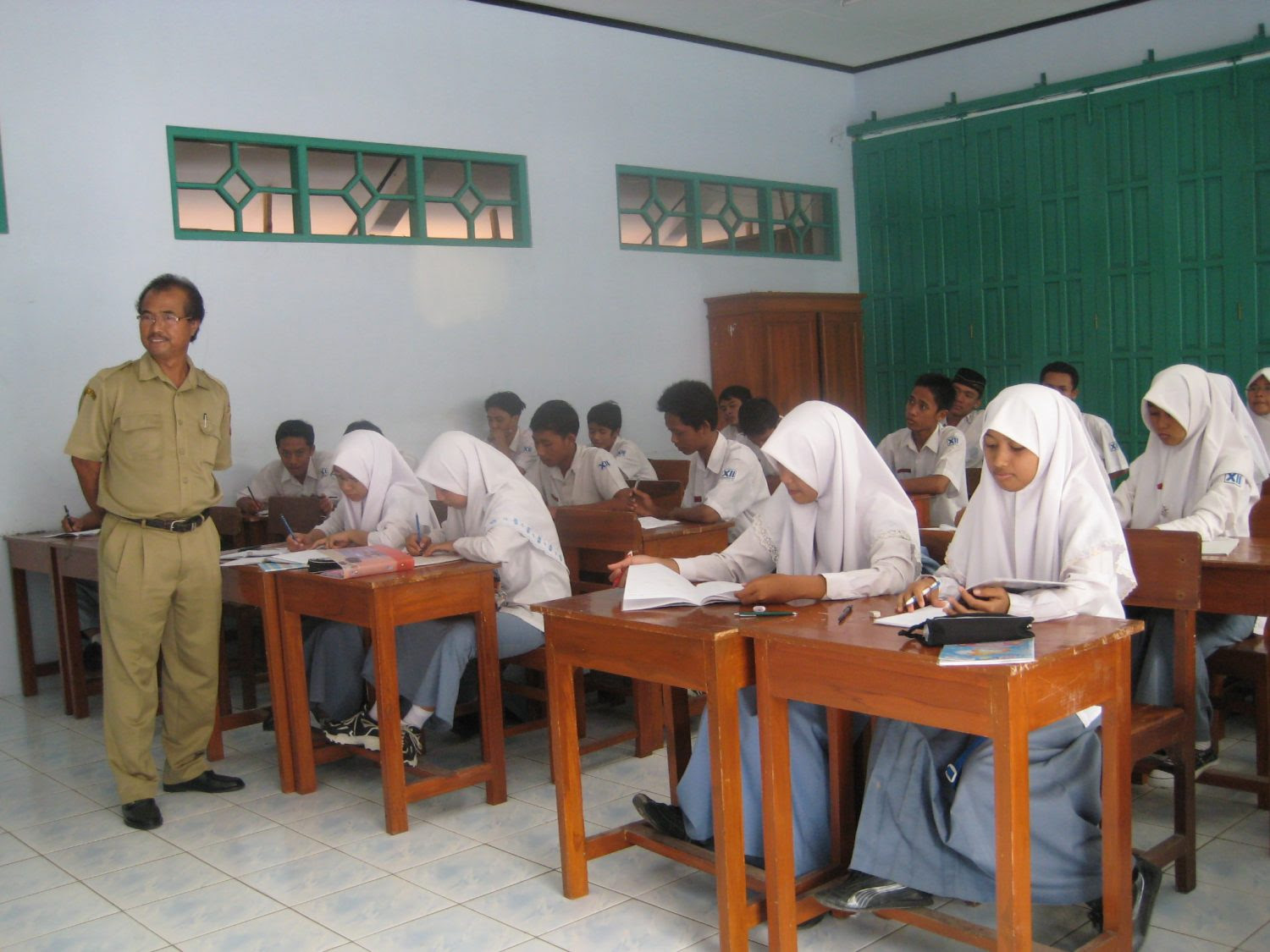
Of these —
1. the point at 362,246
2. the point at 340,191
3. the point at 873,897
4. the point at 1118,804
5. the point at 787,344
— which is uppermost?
the point at 340,191

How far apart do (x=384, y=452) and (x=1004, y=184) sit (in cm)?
563

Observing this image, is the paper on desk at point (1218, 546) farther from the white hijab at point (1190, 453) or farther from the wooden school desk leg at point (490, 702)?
the wooden school desk leg at point (490, 702)

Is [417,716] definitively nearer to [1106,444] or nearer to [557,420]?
[557,420]

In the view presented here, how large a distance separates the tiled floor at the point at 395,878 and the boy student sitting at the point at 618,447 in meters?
2.29

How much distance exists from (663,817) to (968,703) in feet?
3.57

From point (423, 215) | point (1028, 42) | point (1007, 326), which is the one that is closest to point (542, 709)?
point (423, 215)

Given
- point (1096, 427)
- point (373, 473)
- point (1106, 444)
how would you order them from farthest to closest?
point (1096, 427)
point (1106, 444)
point (373, 473)

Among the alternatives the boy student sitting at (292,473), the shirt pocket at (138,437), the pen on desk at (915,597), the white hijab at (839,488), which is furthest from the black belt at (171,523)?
the pen on desk at (915,597)

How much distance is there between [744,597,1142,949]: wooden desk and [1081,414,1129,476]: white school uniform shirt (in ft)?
14.8

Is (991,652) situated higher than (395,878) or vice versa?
(991,652)

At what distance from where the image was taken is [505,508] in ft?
12.4

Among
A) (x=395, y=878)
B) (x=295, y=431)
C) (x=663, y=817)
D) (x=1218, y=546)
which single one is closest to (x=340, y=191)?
(x=295, y=431)

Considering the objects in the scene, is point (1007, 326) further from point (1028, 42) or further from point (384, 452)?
point (384, 452)

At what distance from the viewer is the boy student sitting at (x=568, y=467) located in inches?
203
